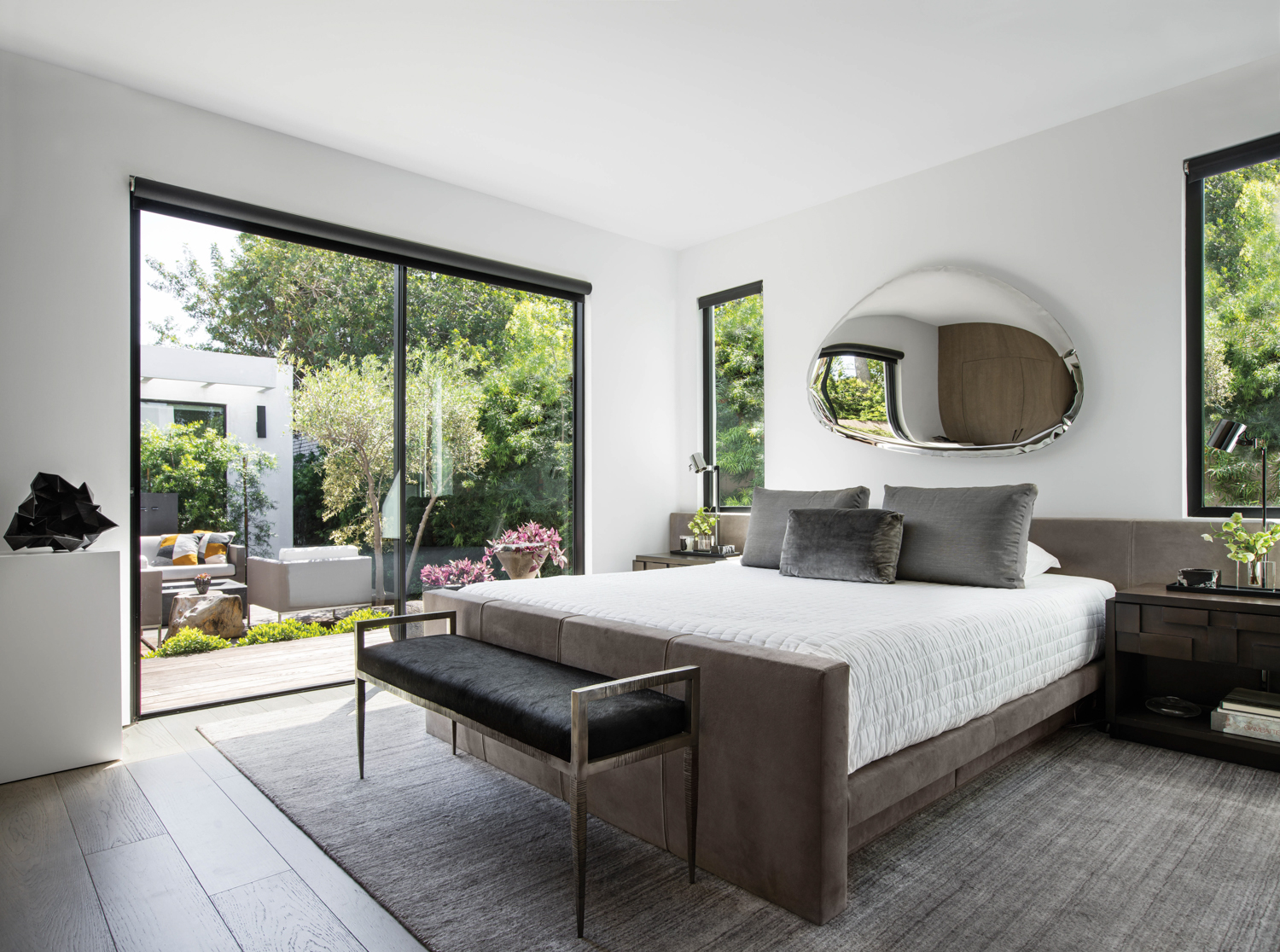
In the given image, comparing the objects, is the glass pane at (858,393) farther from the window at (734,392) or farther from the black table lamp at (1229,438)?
the black table lamp at (1229,438)

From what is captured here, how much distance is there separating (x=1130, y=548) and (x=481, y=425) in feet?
11.2

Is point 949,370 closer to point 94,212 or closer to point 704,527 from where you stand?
point 704,527

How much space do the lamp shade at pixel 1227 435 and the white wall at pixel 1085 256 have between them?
314 millimetres

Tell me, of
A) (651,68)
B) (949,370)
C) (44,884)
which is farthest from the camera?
(949,370)

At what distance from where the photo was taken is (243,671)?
374 centimetres

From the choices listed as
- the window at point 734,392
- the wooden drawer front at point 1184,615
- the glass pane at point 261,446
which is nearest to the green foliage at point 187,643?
the glass pane at point 261,446

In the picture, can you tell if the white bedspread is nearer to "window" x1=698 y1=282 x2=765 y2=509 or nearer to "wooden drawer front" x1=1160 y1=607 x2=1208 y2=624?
"wooden drawer front" x1=1160 y1=607 x2=1208 y2=624

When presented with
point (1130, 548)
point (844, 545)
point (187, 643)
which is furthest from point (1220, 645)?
point (187, 643)

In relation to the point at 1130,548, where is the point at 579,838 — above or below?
below

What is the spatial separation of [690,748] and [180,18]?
314 centimetres

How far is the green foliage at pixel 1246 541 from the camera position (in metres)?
2.85

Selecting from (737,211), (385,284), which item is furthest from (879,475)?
(385,284)

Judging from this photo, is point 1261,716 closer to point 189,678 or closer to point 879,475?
point 879,475

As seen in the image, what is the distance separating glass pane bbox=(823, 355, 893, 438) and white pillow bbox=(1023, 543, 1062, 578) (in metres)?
1.01
